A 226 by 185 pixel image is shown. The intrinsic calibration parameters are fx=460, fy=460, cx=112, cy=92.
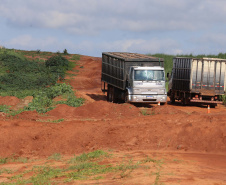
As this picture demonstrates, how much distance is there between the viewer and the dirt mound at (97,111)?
76.0 feet

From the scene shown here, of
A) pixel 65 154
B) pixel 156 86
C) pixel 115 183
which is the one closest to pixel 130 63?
pixel 156 86

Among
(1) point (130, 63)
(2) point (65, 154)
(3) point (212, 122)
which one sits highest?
(1) point (130, 63)

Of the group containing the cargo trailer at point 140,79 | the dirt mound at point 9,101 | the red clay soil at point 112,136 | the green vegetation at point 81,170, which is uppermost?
the cargo trailer at point 140,79

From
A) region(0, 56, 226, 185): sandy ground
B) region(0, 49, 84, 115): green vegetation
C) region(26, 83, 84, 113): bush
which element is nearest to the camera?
region(0, 56, 226, 185): sandy ground

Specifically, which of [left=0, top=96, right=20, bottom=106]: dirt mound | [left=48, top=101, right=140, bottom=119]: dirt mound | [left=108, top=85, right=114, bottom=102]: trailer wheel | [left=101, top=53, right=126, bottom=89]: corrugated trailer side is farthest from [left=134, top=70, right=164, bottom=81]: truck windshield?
[left=0, top=96, right=20, bottom=106]: dirt mound

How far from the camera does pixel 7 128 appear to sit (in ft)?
56.5

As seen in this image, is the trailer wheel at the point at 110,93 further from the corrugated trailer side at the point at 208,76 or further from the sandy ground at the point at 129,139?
the sandy ground at the point at 129,139

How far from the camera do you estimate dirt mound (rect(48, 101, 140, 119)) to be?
76.0 feet

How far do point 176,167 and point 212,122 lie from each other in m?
5.40

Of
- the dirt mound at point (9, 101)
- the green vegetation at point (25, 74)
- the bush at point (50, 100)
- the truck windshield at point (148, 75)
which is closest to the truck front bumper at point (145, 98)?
the truck windshield at point (148, 75)

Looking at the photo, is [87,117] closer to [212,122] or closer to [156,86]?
[156,86]

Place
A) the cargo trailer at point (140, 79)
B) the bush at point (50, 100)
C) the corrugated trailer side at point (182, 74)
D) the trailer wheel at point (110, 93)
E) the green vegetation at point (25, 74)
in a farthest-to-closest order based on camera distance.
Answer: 1. the green vegetation at point (25, 74)
2. the trailer wheel at point (110, 93)
3. the corrugated trailer side at point (182, 74)
4. the cargo trailer at point (140, 79)
5. the bush at point (50, 100)

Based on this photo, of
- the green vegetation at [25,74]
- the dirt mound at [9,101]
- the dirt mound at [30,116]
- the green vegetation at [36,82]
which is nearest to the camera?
the dirt mound at [30,116]

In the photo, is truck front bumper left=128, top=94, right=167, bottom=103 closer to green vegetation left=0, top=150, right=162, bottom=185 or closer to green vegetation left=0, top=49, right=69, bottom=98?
green vegetation left=0, top=49, right=69, bottom=98
